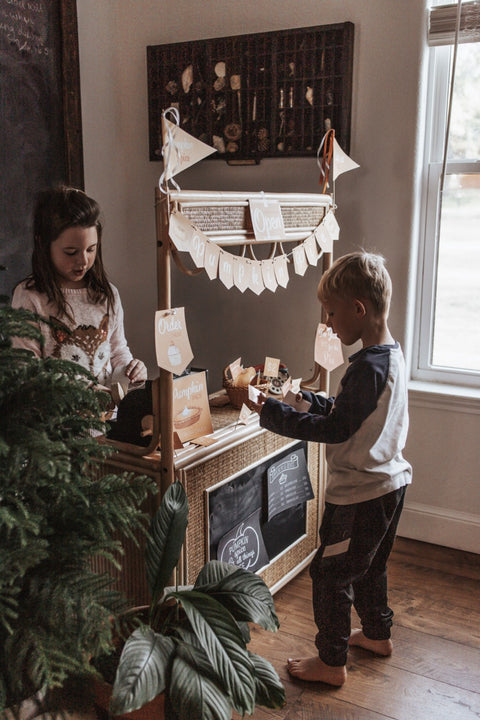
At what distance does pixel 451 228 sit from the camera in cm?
252

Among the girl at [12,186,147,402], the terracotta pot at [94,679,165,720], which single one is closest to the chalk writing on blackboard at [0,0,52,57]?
the girl at [12,186,147,402]

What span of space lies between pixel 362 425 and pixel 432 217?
110cm

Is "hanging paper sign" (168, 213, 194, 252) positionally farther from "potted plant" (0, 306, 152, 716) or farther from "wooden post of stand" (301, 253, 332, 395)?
"wooden post of stand" (301, 253, 332, 395)

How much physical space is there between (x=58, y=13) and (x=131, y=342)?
1.35 meters

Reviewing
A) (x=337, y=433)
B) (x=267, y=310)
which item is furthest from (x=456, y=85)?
(x=337, y=433)

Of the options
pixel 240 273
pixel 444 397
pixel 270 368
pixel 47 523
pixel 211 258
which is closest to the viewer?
pixel 47 523

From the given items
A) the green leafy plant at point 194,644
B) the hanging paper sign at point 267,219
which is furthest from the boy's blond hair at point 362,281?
the green leafy plant at point 194,644

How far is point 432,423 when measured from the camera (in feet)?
8.49

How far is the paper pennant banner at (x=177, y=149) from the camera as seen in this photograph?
→ 1555 millimetres

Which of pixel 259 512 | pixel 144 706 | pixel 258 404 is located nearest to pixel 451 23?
pixel 258 404

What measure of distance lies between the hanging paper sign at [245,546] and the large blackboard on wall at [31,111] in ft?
3.79

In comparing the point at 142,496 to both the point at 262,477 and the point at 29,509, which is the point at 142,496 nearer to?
the point at 29,509

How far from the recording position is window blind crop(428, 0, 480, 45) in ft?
7.36

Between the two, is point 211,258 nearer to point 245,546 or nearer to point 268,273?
point 268,273
